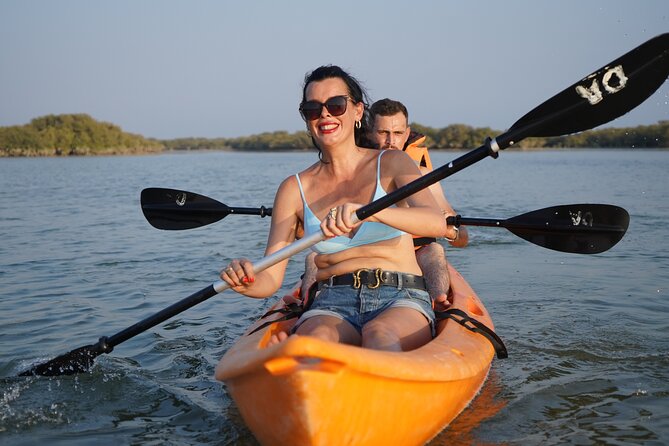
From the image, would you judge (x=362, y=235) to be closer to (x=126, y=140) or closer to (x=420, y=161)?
(x=420, y=161)

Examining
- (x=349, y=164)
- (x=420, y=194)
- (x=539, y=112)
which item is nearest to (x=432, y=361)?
(x=420, y=194)

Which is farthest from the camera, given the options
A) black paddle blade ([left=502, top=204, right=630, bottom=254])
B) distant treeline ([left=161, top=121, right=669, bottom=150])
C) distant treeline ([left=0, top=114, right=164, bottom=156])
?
distant treeline ([left=0, top=114, right=164, bottom=156])

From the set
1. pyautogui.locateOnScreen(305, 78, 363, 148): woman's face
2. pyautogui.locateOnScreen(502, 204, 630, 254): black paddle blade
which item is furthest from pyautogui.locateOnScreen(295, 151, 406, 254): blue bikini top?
pyautogui.locateOnScreen(502, 204, 630, 254): black paddle blade

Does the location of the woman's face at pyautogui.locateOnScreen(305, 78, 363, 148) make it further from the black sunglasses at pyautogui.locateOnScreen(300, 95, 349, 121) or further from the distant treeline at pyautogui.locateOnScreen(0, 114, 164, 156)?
the distant treeline at pyautogui.locateOnScreen(0, 114, 164, 156)

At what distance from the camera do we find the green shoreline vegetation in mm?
49088

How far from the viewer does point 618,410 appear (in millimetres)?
3881

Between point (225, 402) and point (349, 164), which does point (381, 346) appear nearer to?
point (349, 164)

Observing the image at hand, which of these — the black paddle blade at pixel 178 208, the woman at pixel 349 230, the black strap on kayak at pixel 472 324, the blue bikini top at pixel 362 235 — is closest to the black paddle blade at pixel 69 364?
the woman at pixel 349 230

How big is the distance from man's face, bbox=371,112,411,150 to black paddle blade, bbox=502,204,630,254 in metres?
1.18

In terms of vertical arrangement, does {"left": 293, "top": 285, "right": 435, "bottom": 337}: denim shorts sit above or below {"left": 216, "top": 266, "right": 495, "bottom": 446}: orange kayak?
above

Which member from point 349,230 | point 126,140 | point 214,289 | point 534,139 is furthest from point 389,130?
point 126,140

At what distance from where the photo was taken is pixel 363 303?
3.38 m

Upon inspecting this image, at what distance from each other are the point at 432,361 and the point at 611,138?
1779 inches

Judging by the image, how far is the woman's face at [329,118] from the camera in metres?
3.55
